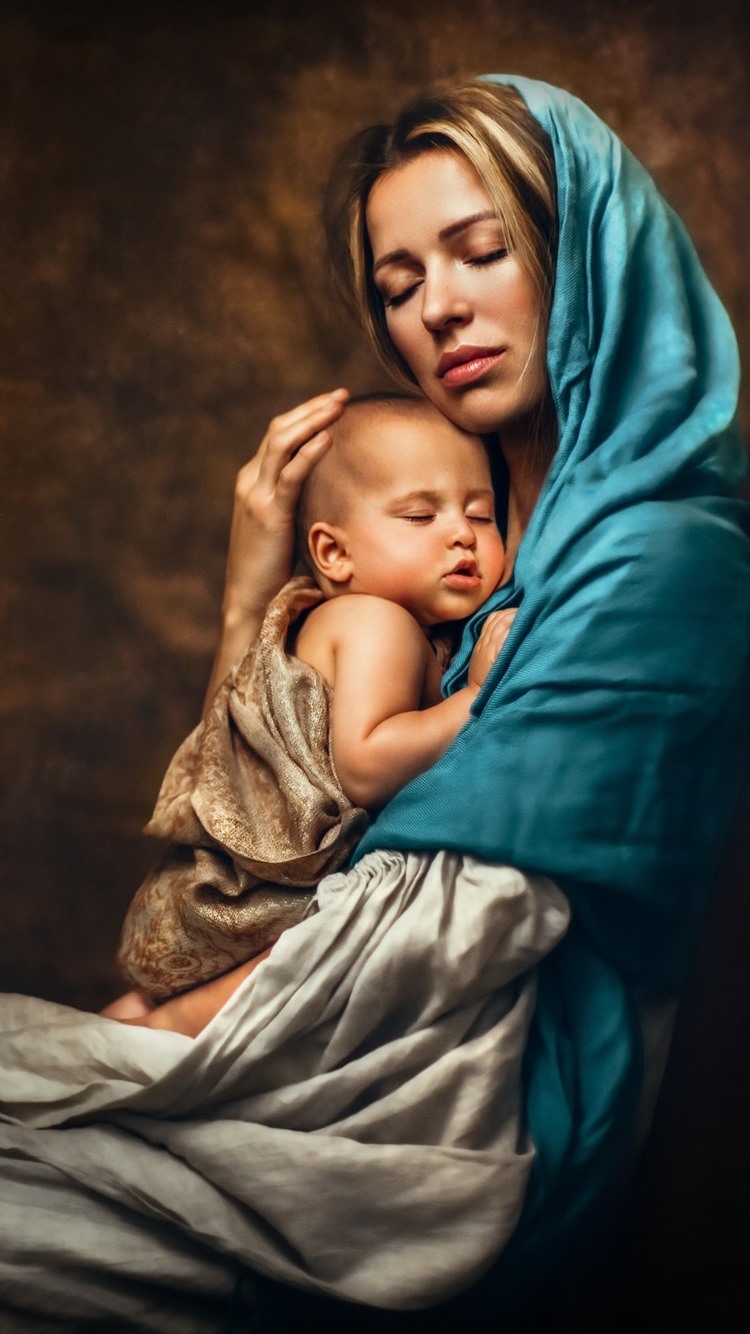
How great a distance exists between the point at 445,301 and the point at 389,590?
1.48 feet

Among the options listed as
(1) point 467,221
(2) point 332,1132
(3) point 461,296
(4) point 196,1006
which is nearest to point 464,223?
(1) point 467,221

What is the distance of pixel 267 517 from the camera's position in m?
2.29

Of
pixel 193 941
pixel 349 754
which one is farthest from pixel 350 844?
pixel 193 941

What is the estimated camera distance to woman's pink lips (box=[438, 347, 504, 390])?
2.17 m

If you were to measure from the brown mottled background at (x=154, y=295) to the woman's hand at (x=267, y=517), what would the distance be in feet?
0.14

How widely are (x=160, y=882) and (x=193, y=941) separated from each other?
0.43ft

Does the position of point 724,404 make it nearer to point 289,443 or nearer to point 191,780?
point 289,443

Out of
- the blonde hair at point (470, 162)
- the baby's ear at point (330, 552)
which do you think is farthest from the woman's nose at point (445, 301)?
the baby's ear at point (330, 552)

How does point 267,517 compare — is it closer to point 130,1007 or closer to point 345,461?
point 345,461

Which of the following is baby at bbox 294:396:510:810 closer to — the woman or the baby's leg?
the woman

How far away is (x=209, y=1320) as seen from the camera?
1948 millimetres

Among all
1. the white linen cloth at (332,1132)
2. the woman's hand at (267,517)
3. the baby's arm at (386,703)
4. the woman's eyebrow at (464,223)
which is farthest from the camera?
the woman's hand at (267,517)

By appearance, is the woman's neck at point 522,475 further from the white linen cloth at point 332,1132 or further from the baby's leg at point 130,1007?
the baby's leg at point 130,1007

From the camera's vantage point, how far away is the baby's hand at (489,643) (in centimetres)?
204
